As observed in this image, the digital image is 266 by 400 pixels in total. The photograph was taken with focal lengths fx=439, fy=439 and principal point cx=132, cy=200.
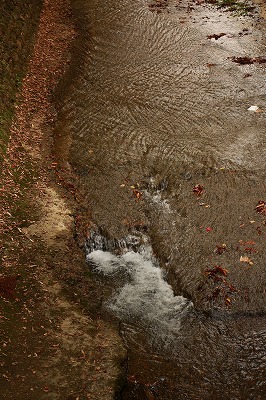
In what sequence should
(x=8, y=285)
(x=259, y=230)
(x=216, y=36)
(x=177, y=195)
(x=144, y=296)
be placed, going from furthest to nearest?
1. (x=216, y=36)
2. (x=177, y=195)
3. (x=259, y=230)
4. (x=144, y=296)
5. (x=8, y=285)

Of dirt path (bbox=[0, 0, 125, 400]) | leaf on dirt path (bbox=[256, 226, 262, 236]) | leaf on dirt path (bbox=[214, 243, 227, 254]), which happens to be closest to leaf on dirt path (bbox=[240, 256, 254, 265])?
leaf on dirt path (bbox=[214, 243, 227, 254])

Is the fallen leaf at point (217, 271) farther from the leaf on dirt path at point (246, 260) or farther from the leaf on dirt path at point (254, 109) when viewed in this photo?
the leaf on dirt path at point (254, 109)

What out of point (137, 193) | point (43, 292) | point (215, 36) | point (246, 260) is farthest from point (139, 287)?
point (215, 36)

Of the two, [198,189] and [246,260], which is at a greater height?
[198,189]

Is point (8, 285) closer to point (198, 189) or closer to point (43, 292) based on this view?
point (43, 292)

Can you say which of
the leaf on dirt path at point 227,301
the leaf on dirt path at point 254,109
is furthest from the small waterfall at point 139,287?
the leaf on dirt path at point 254,109

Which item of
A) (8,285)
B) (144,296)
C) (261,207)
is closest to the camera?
(8,285)
